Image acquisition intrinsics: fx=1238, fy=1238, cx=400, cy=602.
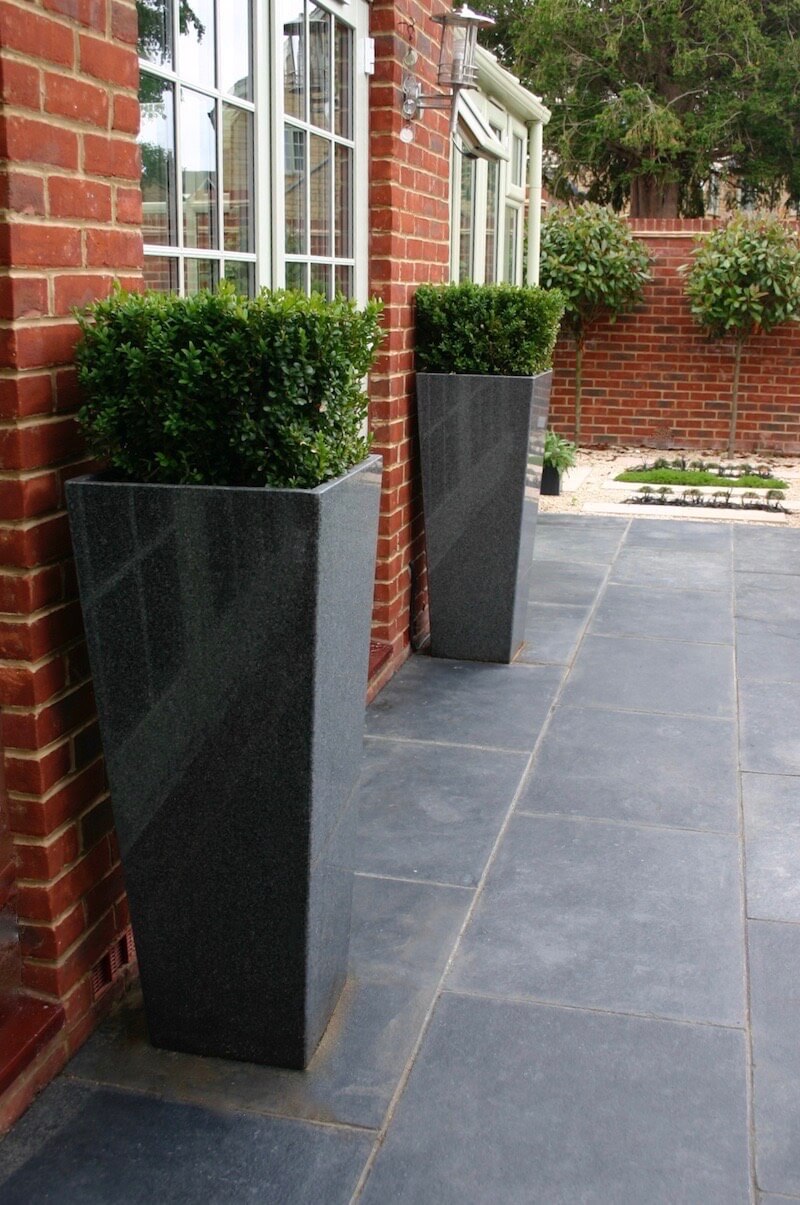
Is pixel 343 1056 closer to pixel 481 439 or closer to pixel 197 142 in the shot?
pixel 197 142

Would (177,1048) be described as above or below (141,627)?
below

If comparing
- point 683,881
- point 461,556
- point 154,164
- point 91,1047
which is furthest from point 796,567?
point 91,1047

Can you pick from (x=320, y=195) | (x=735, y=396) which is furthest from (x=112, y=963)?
(x=735, y=396)

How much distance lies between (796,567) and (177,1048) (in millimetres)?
5625

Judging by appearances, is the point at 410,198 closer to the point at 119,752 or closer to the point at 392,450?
the point at 392,450

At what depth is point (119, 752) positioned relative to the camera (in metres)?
2.42

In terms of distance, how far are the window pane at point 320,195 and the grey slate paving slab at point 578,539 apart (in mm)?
3413

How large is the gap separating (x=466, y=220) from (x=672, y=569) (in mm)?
2319

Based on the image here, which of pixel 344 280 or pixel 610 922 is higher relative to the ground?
pixel 344 280

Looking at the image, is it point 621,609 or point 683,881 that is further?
point 621,609

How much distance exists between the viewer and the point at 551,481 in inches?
388

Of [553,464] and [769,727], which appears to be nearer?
[769,727]

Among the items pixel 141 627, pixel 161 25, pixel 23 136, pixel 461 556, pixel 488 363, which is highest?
pixel 161 25

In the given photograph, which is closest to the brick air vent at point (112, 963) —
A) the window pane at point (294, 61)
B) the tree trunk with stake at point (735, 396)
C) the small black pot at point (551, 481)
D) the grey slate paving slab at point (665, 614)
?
the window pane at point (294, 61)
